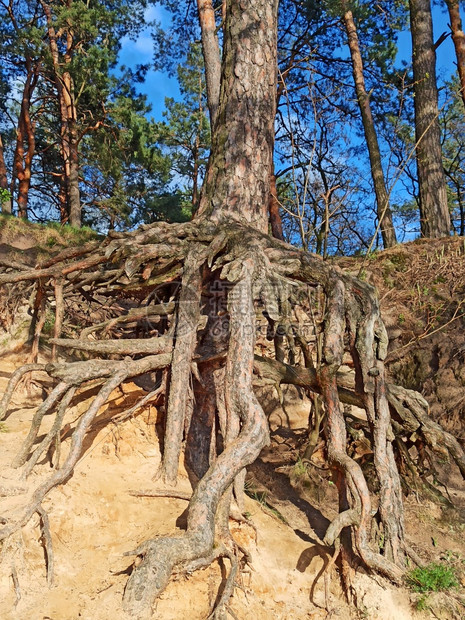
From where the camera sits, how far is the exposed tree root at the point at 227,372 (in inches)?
116

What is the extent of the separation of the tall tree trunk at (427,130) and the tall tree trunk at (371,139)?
822 mm

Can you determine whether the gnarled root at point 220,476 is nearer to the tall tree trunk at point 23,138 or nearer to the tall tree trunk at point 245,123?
the tall tree trunk at point 245,123

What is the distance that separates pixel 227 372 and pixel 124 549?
1.43m

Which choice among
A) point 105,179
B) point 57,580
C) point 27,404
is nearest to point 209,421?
point 57,580

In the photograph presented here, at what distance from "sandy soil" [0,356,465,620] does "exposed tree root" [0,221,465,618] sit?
0.17 m

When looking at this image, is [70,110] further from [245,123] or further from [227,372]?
[227,372]

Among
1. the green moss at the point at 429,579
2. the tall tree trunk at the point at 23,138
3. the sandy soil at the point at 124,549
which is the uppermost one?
the tall tree trunk at the point at 23,138

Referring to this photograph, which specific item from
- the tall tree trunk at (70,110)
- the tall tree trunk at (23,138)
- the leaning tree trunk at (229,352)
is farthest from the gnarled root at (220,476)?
the tall tree trunk at (23,138)

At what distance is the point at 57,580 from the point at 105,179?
17987 millimetres

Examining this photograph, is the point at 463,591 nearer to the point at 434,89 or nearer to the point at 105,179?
the point at 434,89

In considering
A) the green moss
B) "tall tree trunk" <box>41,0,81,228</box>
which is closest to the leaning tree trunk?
the green moss

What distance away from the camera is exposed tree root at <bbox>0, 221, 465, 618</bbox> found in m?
2.94

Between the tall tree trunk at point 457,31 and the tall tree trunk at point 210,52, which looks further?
the tall tree trunk at point 457,31

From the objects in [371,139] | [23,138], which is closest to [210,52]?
[371,139]
